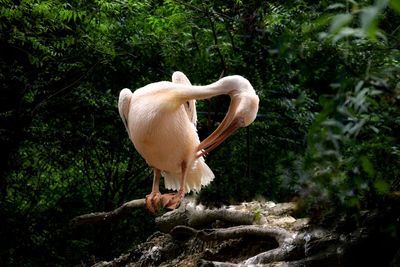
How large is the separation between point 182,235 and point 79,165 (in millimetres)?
5366

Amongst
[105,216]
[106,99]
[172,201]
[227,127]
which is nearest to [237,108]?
[227,127]

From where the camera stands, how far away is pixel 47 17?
572 centimetres

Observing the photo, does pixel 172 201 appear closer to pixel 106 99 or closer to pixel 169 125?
pixel 169 125

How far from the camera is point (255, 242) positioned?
13.5ft

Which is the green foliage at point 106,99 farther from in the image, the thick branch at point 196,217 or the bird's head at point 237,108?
the bird's head at point 237,108

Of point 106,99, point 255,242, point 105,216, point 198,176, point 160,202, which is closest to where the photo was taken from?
point 255,242

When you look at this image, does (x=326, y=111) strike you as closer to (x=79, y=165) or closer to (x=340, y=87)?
(x=340, y=87)

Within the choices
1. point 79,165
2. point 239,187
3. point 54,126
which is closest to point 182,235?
point 239,187

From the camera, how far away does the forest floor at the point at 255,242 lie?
10.3 feet

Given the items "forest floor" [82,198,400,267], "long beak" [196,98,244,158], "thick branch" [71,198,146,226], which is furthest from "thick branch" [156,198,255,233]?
"long beak" [196,98,244,158]

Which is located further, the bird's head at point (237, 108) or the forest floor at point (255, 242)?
the bird's head at point (237, 108)

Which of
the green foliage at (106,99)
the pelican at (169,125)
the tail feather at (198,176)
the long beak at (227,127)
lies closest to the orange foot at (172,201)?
the pelican at (169,125)

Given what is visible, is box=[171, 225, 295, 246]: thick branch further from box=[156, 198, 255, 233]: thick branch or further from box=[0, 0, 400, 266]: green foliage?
box=[0, 0, 400, 266]: green foliage

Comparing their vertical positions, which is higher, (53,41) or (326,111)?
(53,41)
